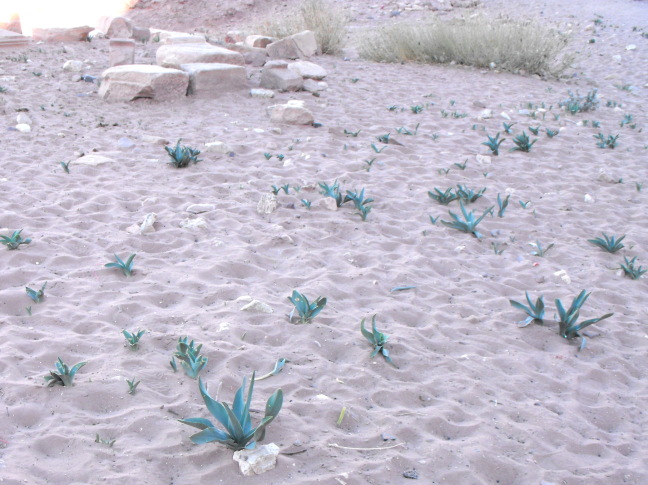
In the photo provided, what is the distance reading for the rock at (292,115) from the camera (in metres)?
6.61

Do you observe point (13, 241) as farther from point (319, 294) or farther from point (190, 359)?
point (319, 294)

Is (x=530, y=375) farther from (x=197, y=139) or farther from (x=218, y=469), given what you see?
(x=197, y=139)

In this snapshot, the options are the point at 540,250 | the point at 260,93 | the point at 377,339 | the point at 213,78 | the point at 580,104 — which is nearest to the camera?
the point at 377,339

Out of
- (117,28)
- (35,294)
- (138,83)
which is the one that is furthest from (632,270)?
(117,28)

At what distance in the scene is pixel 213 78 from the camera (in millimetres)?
7418

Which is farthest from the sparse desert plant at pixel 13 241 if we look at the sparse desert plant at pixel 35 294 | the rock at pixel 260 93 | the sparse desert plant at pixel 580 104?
the sparse desert plant at pixel 580 104

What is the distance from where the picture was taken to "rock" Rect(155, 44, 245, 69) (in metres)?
7.89

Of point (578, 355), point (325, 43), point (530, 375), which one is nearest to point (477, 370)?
point (530, 375)

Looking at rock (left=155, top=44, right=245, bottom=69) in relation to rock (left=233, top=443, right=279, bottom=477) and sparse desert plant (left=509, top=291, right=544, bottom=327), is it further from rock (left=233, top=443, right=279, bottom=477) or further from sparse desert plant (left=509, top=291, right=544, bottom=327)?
rock (left=233, top=443, right=279, bottom=477)

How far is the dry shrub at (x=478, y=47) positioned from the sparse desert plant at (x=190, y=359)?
28.2 ft

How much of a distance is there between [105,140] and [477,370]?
425 cm

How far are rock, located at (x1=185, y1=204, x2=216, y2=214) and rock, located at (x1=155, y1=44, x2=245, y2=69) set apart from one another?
12.8 ft

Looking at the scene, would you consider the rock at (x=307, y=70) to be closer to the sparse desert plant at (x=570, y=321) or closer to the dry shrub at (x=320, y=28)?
the dry shrub at (x=320, y=28)

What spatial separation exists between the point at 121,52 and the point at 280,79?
81.8 inches
